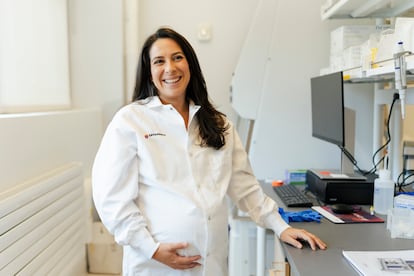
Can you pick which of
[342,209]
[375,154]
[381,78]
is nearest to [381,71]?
[381,78]

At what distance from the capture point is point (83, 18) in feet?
9.04

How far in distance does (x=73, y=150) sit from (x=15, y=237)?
845 mm

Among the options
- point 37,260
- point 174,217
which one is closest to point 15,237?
point 37,260

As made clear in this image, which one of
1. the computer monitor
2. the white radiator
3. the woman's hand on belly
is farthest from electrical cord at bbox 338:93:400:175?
the white radiator

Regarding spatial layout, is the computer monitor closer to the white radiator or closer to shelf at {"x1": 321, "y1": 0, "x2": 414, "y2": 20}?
shelf at {"x1": 321, "y1": 0, "x2": 414, "y2": 20}

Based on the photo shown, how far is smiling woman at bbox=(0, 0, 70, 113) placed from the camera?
202 cm

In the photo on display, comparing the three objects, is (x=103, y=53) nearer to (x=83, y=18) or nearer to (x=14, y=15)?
(x=83, y=18)

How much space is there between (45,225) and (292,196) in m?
1.15

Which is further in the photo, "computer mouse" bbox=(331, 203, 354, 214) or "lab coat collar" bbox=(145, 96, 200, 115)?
"computer mouse" bbox=(331, 203, 354, 214)

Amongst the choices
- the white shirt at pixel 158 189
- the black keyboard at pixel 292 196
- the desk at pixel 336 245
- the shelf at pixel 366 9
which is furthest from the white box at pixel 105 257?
the shelf at pixel 366 9

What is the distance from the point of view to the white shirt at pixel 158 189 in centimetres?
123

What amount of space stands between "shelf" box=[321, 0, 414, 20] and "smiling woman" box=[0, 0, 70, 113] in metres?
1.57

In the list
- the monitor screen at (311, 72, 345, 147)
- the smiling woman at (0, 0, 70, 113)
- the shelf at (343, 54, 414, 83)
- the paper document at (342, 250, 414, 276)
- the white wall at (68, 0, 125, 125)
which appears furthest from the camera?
the white wall at (68, 0, 125, 125)

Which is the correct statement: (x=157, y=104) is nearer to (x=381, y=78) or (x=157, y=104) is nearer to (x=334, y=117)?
(x=334, y=117)
